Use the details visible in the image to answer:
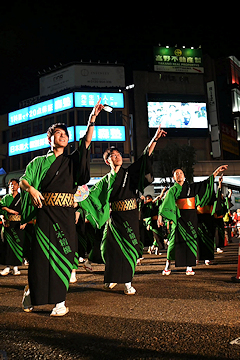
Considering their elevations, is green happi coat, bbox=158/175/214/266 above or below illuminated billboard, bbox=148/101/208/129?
below

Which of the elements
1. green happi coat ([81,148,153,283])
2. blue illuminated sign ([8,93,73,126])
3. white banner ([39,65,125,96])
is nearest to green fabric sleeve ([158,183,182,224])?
green happi coat ([81,148,153,283])

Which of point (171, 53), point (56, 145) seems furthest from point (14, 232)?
point (171, 53)

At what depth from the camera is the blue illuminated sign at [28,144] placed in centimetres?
3472

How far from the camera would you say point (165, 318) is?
3197mm

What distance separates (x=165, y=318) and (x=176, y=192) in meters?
3.70

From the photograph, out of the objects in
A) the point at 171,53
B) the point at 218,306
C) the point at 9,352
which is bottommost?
the point at 218,306

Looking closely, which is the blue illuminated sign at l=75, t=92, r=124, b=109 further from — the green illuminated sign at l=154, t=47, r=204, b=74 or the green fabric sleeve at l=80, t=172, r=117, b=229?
the green fabric sleeve at l=80, t=172, r=117, b=229

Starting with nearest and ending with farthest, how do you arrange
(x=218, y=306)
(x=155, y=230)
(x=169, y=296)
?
(x=218, y=306) < (x=169, y=296) < (x=155, y=230)

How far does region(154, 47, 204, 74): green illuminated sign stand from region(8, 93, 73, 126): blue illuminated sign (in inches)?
395

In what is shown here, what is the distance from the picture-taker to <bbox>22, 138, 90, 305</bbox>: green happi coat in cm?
345

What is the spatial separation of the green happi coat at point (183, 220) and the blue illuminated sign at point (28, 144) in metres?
28.5

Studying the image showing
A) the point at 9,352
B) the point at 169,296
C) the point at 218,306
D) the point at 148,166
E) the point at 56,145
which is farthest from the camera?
the point at 148,166

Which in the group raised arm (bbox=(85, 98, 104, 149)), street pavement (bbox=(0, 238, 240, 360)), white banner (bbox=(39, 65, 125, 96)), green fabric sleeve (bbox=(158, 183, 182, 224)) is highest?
white banner (bbox=(39, 65, 125, 96))

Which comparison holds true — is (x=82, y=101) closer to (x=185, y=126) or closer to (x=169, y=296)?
(x=185, y=126)
